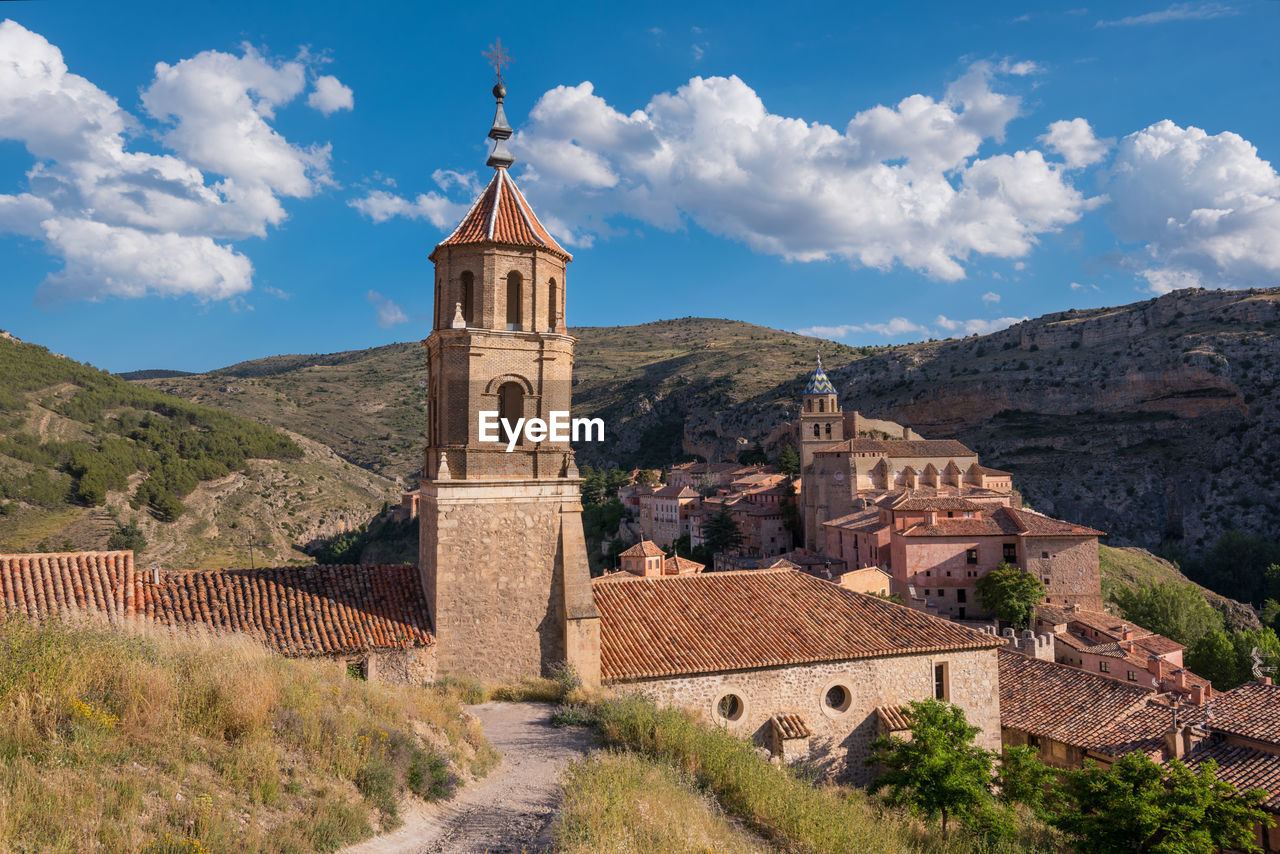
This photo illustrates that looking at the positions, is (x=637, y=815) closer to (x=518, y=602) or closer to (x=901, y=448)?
(x=518, y=602)

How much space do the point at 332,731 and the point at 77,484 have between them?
58.8 metres

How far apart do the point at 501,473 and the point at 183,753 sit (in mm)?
7801

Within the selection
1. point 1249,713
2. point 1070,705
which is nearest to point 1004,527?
point 1070,705

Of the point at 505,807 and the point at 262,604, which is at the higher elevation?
the point at 262,604

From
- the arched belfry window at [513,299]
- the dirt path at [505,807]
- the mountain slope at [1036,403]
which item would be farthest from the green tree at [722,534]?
the dirt path at [505,807]

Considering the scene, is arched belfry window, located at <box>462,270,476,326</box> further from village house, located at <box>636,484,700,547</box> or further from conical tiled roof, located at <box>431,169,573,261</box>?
village house, located at <box>636,484,700,547</box>

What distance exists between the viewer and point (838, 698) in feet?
46.4

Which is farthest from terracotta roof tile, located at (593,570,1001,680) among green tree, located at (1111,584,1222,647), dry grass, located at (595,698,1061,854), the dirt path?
green tree, located at (1111,584,1222,647)

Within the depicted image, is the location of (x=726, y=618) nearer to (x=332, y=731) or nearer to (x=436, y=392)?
(x=436, y=392)

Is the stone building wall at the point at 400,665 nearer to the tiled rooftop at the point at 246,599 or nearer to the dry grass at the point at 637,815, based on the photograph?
A: the tiled rooftop at the point at 246,599

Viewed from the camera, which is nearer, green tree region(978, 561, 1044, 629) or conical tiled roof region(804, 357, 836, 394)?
green tree region(978, 561, 1044, 629)

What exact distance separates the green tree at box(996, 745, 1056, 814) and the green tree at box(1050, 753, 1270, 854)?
19.8 inches

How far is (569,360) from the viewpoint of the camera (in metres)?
14.7

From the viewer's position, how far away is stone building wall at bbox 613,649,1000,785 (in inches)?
518
